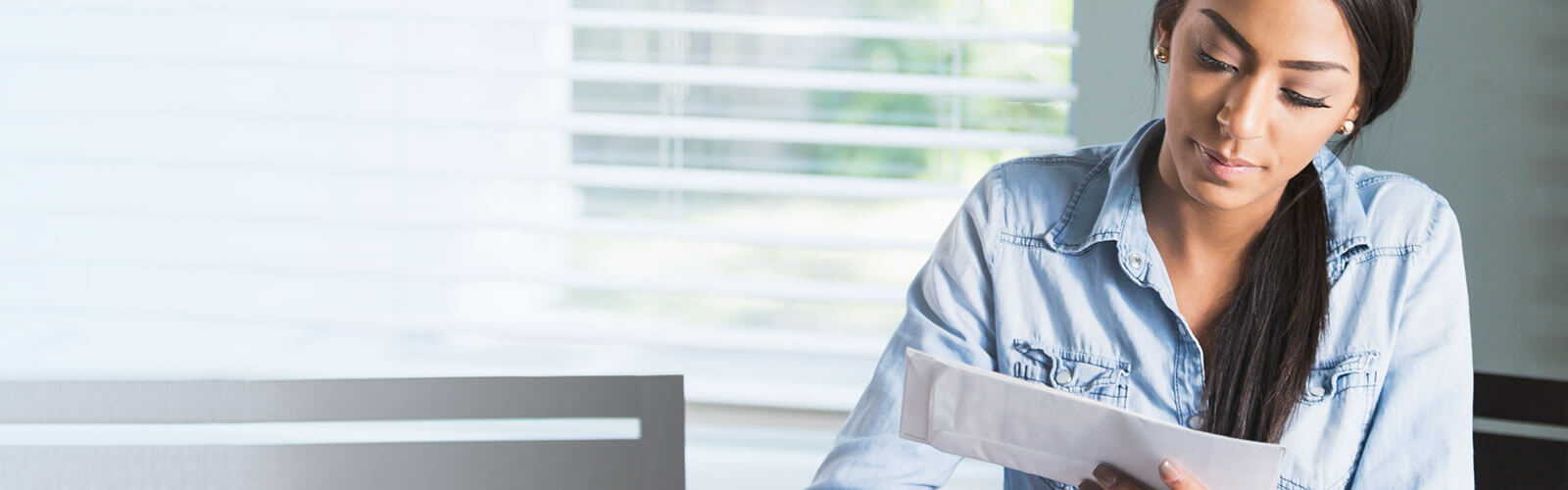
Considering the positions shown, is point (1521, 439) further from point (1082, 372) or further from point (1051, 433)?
point (1051, 433)

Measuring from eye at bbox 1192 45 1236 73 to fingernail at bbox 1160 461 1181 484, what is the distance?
37cm

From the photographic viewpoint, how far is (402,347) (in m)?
2.05

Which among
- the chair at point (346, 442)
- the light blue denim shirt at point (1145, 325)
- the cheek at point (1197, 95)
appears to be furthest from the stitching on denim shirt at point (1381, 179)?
the chair at point (346, 442)

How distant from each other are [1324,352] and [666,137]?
104 centimetres

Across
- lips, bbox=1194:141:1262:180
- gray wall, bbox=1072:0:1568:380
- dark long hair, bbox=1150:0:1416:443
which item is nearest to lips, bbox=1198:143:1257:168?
lips, bbox=1194:141:1262:180

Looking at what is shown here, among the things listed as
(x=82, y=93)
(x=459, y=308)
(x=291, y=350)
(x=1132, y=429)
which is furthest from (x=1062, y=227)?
(x=82, y=93)

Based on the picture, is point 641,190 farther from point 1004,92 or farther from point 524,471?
point 524,471

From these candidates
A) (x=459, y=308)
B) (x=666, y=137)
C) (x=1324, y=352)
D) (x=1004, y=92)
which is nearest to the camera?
(x=1324, y=352)

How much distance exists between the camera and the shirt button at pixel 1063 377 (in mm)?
1252

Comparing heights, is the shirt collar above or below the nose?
below

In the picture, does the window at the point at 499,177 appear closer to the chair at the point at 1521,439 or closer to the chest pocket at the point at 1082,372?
the chest pocket at the point at 1082,372

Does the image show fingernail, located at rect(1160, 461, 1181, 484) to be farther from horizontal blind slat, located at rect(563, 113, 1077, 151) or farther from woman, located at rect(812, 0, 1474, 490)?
horizontal blind slat, located at rect(563, 113, 1077, 151)

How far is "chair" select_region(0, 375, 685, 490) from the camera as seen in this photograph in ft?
3.13

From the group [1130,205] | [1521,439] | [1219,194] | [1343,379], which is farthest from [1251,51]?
[1521,439]
